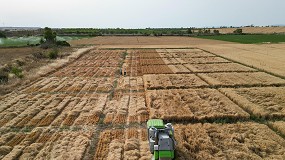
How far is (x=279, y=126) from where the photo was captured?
1090cm

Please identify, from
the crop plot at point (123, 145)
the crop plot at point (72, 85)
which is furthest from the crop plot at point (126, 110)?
the crop plot at point (72, 85)

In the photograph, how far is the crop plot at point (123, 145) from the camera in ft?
28.9

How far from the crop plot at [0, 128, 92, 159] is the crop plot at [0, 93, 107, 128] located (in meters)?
0.97

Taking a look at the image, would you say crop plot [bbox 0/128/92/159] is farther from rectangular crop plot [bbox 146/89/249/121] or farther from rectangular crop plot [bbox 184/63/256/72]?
rectangular crop plot [bbox 184/63/256/72]

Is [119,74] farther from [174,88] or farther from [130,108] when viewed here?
[130,108]

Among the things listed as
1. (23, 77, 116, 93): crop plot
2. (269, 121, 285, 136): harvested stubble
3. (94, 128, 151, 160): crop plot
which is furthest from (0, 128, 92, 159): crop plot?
(269, 121, 285, 136): harvested stubble

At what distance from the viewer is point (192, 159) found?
8.53 m

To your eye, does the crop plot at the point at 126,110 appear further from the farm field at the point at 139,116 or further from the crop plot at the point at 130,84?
the crop plot at the point at 130,84

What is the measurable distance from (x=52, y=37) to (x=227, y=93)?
133 feet

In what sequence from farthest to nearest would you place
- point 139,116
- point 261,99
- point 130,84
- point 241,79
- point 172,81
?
point 241,79, point 172,81, point 130,84, point 261,99, point 139,116

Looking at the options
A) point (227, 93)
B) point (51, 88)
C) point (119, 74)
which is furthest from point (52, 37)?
point (227, 93)

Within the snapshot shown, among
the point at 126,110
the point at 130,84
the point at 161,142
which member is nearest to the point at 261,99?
the point at 126,110

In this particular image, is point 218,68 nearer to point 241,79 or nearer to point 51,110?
point 241,79

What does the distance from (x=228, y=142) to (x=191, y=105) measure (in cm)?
418
